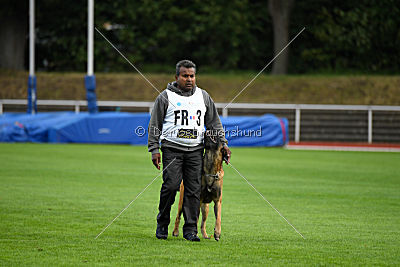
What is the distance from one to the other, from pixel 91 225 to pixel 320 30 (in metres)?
31.5

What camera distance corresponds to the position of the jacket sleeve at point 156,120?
8094 mm

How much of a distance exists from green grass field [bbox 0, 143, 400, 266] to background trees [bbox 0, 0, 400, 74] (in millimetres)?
20340

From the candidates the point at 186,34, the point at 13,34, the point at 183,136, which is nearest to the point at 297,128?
the point at 186,34

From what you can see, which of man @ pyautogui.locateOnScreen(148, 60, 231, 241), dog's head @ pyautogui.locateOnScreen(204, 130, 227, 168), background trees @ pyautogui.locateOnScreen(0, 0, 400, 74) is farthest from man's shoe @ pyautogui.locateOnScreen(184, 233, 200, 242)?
background trees @ pyautogui.locateOnScreen(0, 0, 400, 74)

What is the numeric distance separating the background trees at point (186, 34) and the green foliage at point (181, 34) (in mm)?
56

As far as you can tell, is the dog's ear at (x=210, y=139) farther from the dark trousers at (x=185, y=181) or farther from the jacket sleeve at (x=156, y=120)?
the jacket sleeve at (x=156, y=120)

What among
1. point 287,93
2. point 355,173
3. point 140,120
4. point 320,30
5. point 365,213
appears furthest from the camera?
point 320,30

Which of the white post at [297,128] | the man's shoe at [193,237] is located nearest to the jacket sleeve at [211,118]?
the man's shoe at [193,237]

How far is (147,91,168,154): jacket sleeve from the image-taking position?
809cm

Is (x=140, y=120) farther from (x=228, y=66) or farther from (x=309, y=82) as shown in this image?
(x=228, y=66)

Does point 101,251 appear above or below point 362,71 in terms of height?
below

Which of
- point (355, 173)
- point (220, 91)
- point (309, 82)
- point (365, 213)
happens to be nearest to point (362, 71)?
point (309, 82)

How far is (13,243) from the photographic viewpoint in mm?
7840

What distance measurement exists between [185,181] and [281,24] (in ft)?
104
